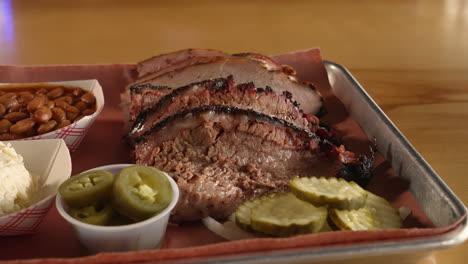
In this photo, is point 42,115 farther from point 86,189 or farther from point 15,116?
point 86,189

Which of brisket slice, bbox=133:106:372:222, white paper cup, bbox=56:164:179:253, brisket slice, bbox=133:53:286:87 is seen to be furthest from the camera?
brisket slice, bbox=133:53:286:87

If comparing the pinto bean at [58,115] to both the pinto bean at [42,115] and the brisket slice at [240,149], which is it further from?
the brisket slice at [240,149]

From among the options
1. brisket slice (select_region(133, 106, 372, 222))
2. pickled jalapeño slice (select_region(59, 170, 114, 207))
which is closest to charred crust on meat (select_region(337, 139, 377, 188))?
brisket slice (select_region(133, 106, 372, 222))

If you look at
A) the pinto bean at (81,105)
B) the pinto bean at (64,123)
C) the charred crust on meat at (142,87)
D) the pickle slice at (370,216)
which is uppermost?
the charred crust on meat at (142,87)

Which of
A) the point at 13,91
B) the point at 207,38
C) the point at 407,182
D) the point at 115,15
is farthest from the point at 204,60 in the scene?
the point at 115,15

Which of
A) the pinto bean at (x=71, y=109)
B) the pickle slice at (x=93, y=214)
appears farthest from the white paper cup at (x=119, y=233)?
the pinto bean at (x=71, y=109)

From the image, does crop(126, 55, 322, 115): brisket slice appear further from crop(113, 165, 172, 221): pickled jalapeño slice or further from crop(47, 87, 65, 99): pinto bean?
crop(113, 165, 172, 221): pickled jalapeño slice
